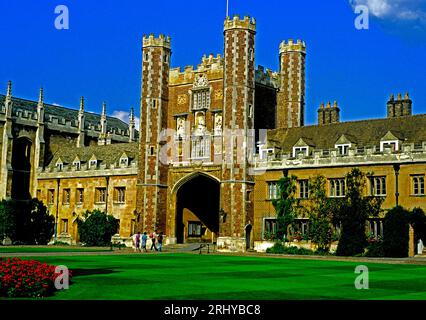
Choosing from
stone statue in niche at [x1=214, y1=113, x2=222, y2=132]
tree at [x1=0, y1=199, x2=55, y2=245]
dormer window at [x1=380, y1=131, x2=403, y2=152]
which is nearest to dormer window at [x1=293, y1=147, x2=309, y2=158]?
dormer window at [x1=380, y1=131, x2=403, y2=152]

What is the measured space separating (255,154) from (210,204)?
8827 mm

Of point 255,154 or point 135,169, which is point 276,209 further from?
point 135,169

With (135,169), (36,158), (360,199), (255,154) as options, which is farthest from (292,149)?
(36,158)

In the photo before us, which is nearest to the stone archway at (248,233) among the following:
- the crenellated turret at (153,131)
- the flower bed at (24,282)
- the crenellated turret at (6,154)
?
the crenellated turret at (153,131)

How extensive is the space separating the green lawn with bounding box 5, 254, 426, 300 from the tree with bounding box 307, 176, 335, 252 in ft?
45.9

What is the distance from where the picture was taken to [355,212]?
3844 centimetres

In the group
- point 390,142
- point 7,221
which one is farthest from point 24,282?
point 7,221

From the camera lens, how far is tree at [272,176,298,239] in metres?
42.0

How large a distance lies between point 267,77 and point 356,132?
384 inches

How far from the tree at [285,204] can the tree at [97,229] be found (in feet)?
45.1

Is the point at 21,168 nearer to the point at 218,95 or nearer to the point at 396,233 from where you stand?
the point at 218,95

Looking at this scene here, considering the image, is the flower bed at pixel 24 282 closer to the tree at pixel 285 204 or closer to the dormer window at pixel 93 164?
the tree at pixel 285 204

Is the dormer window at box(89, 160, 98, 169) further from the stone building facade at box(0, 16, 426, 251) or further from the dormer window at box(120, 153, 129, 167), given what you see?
the dormer window at box(120, 153, 129, 167)

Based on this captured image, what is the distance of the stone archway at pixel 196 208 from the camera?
4903cm
